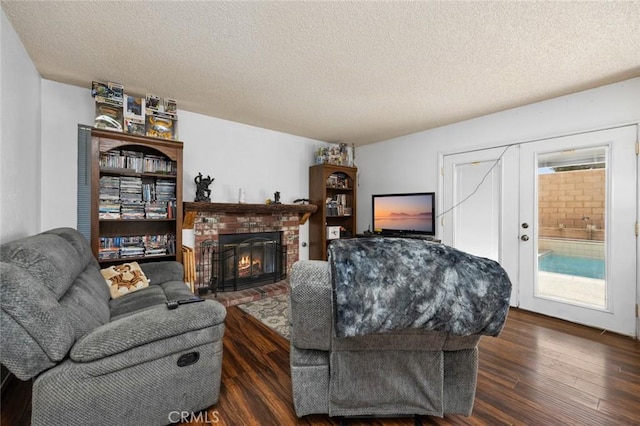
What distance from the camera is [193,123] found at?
3.32 m

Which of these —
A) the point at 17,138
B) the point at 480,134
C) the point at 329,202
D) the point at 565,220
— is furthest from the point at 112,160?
the point at 565,220

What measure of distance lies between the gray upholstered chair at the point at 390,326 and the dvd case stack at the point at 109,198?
2.33m

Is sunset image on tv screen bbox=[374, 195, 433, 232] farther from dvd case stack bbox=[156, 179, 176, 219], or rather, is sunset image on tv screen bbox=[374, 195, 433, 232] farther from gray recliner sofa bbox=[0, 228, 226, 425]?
gray recliner sofa bbox=[0, 228, 226, 425]

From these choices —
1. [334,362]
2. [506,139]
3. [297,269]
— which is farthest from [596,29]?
[334,362]

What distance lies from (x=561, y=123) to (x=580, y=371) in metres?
2.33

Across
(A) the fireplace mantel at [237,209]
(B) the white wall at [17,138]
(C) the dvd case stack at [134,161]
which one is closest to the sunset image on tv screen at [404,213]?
(A) the fireplace mantel at [237,209]

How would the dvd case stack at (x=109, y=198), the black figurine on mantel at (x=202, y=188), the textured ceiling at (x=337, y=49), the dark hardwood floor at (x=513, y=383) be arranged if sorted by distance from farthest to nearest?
the black figurine on mantel at (x=202, y=188), the dvd case stack at (x=109, y=198), the textured ceiling at (x=337, y=49), the dark hardwood floor at (x=513, y=383)

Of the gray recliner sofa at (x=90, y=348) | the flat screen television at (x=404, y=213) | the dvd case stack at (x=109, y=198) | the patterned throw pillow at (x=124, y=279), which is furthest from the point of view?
the flat screen television at (x=404, y=213)

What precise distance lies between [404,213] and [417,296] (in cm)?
305

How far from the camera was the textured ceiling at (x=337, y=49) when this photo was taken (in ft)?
5.23

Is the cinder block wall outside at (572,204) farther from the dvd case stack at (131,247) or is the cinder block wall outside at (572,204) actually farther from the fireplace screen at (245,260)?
the dvd case stack at (131,247)

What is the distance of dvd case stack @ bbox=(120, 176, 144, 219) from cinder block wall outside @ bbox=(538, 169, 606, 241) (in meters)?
4.31

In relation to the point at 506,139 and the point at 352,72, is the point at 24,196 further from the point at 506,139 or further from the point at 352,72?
the point at 506,139

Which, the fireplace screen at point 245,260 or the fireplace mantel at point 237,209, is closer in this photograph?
the fireplace mantel at point 237,209
